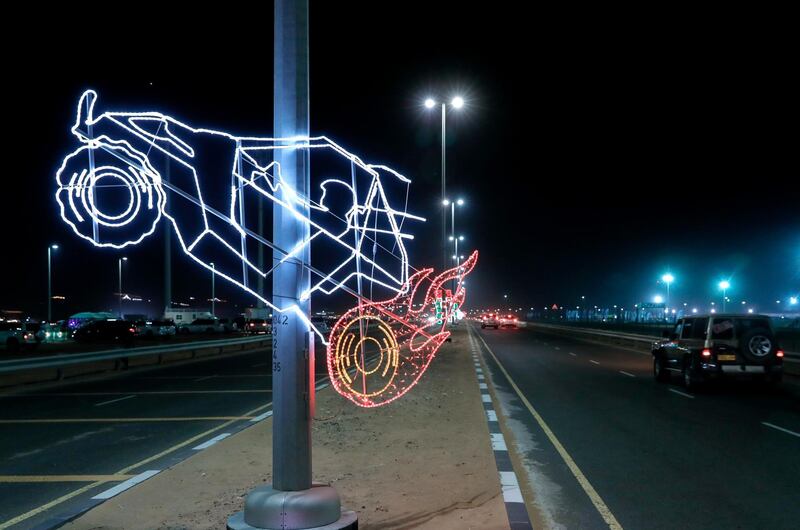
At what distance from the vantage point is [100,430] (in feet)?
41.2

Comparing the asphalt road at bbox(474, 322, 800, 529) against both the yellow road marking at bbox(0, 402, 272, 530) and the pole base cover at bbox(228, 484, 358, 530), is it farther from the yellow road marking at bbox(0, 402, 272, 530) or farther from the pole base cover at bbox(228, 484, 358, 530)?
the yellow road marking at bbox(0, 402, 272, 530)

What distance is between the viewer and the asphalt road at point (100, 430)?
8172mm

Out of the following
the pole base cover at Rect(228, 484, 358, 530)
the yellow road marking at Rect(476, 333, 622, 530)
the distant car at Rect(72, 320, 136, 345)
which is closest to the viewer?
the pole base cover at Rect(228, 484, 358, 530)

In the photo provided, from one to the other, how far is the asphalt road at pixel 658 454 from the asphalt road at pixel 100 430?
5.14 m

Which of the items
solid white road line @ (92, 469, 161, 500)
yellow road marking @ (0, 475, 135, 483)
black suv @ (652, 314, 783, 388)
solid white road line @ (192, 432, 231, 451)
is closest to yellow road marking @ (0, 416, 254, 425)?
solid white road line @ (192, 432, 231, 451)

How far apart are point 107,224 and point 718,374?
1618 centimetres

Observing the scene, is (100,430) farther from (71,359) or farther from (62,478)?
(71,359)

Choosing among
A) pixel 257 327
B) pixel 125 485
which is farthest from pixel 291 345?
pixel 257 327

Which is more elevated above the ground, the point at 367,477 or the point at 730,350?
the point at 730,350

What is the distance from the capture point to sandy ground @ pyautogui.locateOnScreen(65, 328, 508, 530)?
21.6 ft

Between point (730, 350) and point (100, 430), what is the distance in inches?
577

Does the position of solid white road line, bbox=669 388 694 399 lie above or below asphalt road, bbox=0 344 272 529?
below

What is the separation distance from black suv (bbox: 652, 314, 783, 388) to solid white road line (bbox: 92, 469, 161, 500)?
14106mm

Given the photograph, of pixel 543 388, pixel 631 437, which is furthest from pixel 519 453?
pixel 543 388
